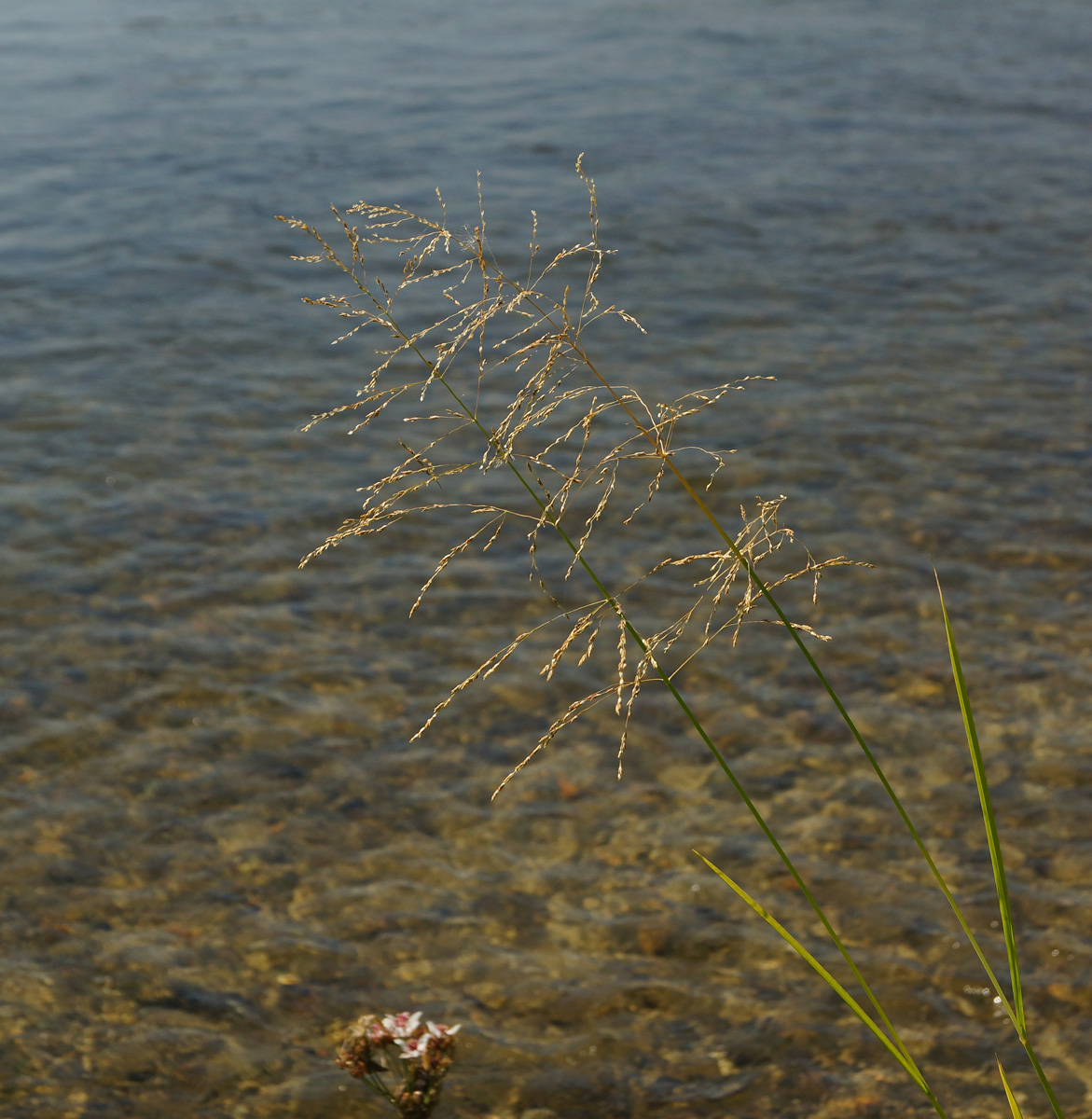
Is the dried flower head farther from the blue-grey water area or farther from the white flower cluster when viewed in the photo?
the blue-grey water area

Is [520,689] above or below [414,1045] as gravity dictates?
below

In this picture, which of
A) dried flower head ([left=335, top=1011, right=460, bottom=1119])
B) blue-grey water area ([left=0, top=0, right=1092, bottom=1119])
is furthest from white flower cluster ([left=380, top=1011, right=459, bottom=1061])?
blue-grey water area ([left=0, top=0, right=1092, bottom=1119])

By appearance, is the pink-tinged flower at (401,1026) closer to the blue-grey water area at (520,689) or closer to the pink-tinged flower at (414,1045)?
the pink-tinged flower at (414,1045)

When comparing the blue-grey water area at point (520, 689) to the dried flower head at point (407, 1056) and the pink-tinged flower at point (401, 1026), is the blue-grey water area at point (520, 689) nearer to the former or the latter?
the dried flower head at point (407, 1056)

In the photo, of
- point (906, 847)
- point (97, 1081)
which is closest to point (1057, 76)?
point (906, 847)

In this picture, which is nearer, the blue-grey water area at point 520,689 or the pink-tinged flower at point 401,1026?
the pink-tinged flower at point 401,1026

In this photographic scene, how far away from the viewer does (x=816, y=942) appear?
4.20 meters

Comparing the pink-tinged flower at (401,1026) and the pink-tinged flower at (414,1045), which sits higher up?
the pink-tinged flower at (401,1026)

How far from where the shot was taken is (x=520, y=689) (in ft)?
17.9

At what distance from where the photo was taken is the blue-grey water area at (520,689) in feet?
12.5

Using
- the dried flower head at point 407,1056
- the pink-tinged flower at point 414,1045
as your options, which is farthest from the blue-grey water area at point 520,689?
the pink-tinged flower at point 414,1045

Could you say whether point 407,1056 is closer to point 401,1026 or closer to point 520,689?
point 401,1026

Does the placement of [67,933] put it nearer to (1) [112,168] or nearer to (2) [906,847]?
(2) [906,847]

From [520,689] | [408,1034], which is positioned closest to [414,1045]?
→ [408,1034]
